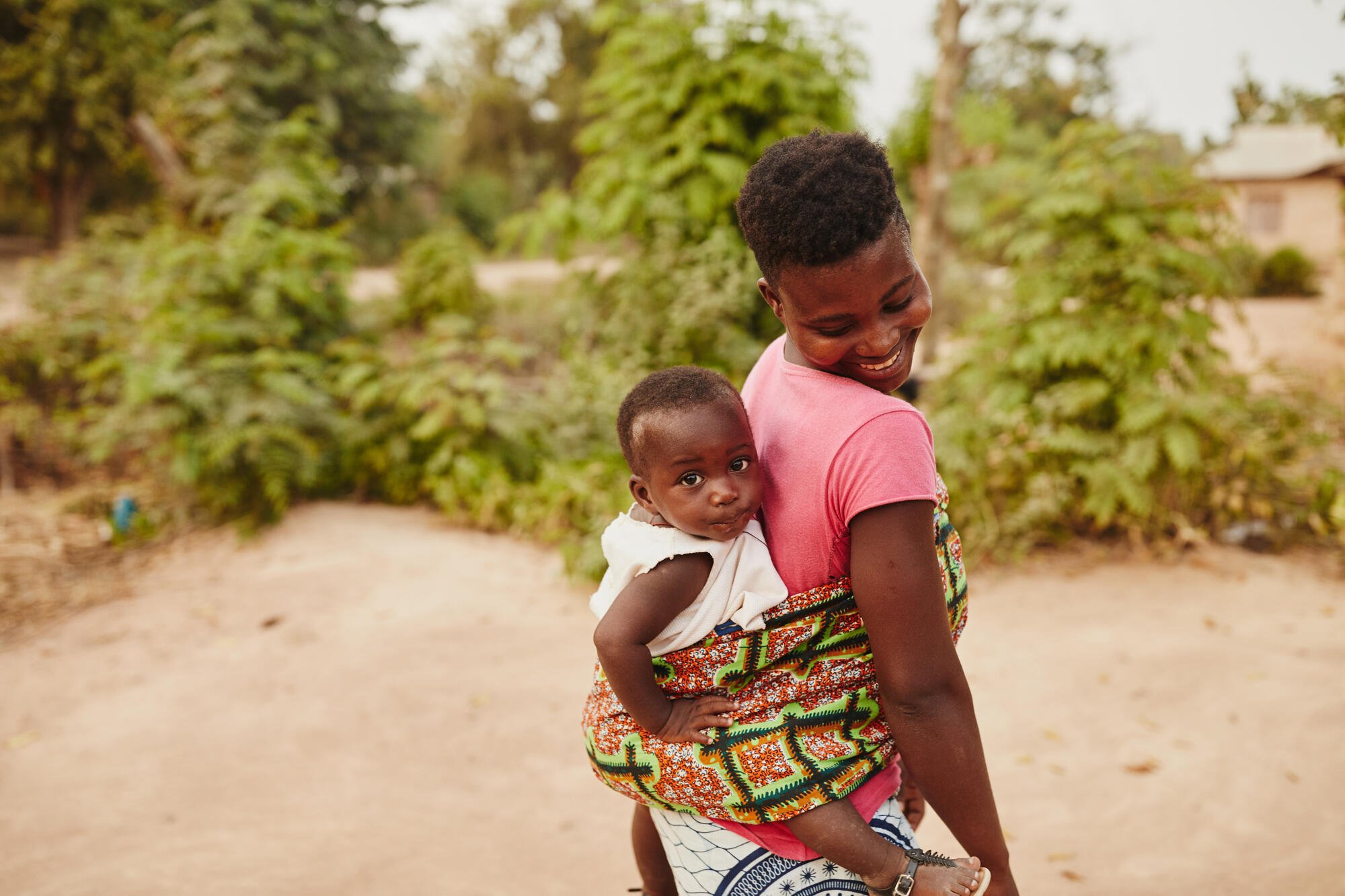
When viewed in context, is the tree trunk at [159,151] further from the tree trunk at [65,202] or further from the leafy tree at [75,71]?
the tree trunk at [65,202]

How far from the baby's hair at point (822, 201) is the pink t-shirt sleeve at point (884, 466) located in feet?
0.83

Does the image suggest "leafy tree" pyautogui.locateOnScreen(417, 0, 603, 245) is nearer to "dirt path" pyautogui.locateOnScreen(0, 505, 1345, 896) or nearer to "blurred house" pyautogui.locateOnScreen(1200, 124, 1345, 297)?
"blurred house" pyautogui.locateOnScreen(1200, 124, 1345, 297)

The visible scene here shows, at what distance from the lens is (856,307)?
48.9 inches

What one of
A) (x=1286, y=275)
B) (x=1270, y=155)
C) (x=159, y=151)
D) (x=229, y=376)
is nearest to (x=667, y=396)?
(x=229, y=376)

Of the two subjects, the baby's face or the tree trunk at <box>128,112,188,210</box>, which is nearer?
the baby's face

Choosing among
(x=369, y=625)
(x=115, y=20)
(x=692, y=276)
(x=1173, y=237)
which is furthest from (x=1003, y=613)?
(x=115, y=20)

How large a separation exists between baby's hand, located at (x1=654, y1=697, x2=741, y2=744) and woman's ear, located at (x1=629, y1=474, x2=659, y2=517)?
322 millimetres

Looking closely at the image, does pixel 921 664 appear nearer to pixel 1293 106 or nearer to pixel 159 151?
pixel 1293 106

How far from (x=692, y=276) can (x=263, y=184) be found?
11.7 ft

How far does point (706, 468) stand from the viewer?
4.45ft

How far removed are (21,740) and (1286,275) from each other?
2318 cm

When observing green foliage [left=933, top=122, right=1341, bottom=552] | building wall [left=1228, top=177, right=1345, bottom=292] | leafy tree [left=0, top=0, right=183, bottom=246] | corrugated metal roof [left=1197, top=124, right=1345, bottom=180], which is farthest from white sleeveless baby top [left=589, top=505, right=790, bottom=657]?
corrugated metal roof [left=1197, top=124, right=1345, bottom=180]

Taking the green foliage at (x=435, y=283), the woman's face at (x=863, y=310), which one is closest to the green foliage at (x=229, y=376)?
the green foliage at (x=435, y=283)

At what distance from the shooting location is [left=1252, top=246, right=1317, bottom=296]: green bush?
62.5 feet
